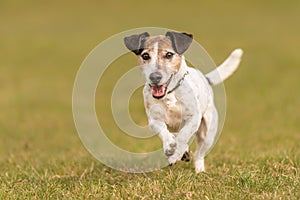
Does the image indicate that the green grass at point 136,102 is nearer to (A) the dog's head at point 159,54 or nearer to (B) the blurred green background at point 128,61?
(B) the blurred green background at point 128,61

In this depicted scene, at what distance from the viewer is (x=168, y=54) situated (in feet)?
23.1

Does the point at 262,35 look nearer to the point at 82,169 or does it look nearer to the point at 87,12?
the point at 87,12

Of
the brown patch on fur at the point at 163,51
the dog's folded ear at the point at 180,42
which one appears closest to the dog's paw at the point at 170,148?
the brown patch on fur at the point at 163,51

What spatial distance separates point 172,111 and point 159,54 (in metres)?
0.74

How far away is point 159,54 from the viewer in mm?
6984

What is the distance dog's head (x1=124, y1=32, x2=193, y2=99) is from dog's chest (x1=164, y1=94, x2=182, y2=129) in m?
0.20

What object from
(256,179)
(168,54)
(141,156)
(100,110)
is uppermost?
(168,54)

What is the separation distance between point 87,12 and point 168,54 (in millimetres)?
35147

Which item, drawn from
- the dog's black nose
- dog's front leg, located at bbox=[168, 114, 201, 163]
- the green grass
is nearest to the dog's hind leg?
the green grass

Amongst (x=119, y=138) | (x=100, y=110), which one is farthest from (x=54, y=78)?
(x=119, y=138)

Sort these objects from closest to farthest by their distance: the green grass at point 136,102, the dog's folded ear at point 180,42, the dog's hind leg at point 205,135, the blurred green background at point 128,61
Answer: the green grass at point 136,102, the dog's folded ear at point 180,42, the dog's hind leg at point 205,135, the blurred green background at point 128,61

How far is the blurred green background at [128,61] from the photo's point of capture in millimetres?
13797

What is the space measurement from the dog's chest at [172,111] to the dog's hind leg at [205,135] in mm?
767

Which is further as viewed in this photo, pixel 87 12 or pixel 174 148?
pixel 87 12
